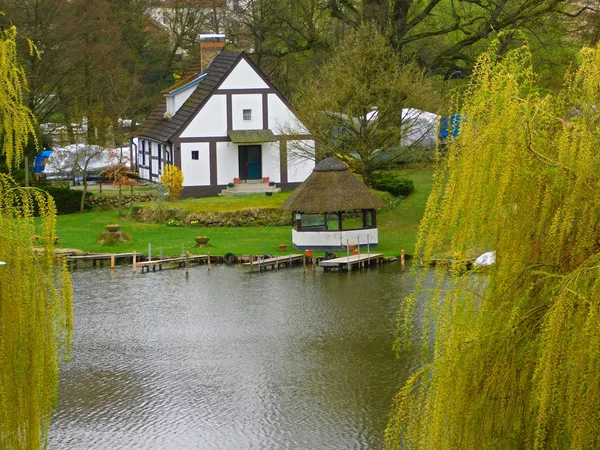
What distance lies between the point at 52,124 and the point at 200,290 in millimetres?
24541

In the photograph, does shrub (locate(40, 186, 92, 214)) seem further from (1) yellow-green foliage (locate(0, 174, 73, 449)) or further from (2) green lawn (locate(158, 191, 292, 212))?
(1) yellow-green foliage (locate(0, 174, 73, 449))

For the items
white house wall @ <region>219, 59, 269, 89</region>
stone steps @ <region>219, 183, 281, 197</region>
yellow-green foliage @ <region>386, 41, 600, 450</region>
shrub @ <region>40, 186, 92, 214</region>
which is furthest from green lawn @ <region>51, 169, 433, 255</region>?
yellow-green foliage @ <region>386, 41, 600, 450</region>

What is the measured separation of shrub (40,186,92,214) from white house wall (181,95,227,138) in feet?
18.1

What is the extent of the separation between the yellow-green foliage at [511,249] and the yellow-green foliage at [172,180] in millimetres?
33660

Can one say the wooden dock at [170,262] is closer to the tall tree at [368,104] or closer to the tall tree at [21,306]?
the tall tree at [368,104]

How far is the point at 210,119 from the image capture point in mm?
47469

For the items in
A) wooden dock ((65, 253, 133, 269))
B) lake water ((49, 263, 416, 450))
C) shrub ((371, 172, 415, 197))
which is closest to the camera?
lake water ((49, 263, 416, 450))

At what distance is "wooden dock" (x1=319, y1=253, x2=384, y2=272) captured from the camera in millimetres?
35250

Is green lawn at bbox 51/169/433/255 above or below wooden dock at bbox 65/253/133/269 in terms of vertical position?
above

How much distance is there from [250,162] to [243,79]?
385 cm

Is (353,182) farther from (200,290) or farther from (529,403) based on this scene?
(529,403)

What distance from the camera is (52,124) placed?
176ft

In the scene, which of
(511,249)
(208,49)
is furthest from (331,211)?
(511,249)

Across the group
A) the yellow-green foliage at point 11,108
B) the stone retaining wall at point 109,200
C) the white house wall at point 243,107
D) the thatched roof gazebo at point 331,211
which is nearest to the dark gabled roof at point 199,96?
the white house wall at point 243,107
